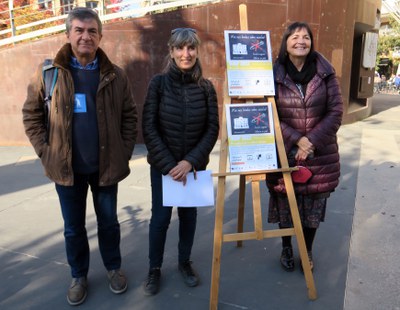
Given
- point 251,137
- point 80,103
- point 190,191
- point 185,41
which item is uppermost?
point 185,41

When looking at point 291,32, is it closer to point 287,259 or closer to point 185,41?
point 185,41

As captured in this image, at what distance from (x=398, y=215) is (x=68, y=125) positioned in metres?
3.72

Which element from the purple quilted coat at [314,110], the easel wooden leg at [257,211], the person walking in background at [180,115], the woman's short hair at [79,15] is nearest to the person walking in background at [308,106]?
the purple quilted coat at [314,110]

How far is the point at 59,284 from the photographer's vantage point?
3.10 m

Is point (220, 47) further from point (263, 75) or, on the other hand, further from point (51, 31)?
point (263, 75)

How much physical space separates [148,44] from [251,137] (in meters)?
5.64

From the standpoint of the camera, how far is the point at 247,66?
111 inches

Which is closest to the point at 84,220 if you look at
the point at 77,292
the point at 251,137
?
the point at 77,292

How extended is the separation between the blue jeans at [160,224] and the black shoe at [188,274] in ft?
0.17

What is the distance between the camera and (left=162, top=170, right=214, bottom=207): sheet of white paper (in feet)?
9.07

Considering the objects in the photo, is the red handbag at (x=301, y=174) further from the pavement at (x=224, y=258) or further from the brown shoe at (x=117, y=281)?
the brown shoe at (x=117, y=281)

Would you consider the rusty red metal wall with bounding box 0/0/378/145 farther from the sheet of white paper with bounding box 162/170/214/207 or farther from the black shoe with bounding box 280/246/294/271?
the sheet of white paper with bounding box 162/170/214/207

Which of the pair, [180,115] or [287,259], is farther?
[287,259]

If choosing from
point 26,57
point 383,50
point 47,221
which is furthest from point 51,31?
point 383,50
